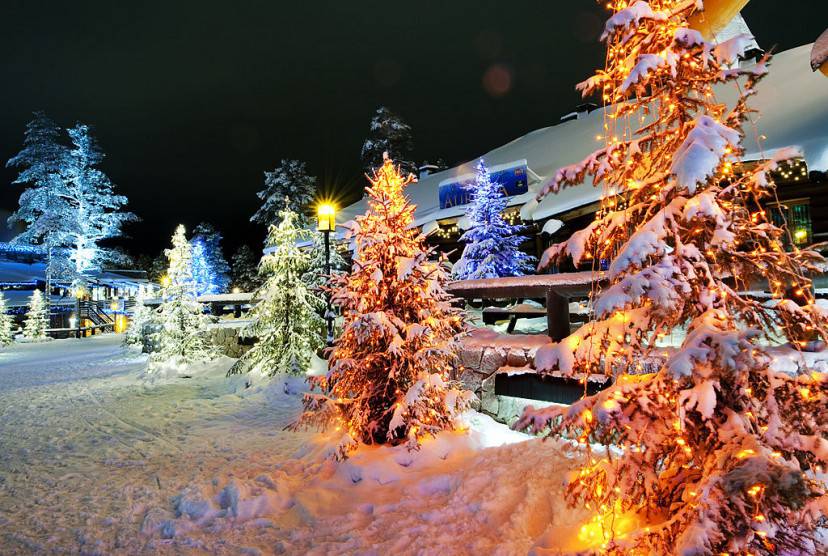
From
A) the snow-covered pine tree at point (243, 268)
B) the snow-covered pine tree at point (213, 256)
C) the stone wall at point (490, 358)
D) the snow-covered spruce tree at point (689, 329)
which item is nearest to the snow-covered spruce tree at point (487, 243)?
the stone wall at point (490, 358)

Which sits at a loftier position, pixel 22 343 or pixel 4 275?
pixel 4 275

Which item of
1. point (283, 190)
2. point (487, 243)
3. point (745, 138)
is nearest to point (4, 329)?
point (283, 190)

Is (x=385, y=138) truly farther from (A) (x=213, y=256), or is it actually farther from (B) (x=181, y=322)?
(A) (x=213, y=256)

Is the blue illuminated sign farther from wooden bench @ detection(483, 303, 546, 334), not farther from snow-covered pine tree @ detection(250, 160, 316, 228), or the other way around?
snow-covered pine tree @ detection(250, 160, 316, 228)

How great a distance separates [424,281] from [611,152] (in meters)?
3.56

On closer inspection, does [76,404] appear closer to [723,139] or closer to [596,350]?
[596,350]

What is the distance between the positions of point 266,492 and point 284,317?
23.4 ft

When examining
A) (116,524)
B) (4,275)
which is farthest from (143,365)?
(4,275)

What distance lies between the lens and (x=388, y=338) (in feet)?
21.4

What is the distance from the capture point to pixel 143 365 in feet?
56.5

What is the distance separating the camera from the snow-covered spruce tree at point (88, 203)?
3484cm

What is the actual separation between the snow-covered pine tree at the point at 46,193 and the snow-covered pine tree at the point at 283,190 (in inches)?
537

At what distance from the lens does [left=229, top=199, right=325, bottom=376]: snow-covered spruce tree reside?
12.2 metres

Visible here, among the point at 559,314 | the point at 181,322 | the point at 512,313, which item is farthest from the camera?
the point at 181,322
